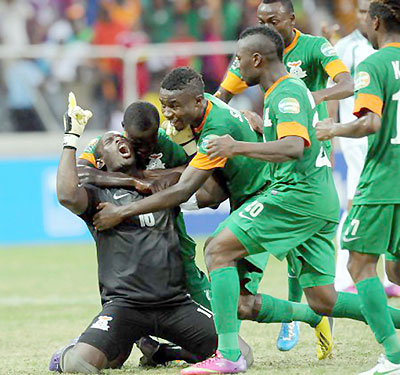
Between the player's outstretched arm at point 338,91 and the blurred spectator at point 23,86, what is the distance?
24.8 feet

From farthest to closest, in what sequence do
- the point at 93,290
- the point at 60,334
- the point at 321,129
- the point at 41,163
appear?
the point at 41,163 < the point at 93,290 < the point at 60,334 < the point at 321,129

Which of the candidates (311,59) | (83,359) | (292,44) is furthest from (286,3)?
(83,359)

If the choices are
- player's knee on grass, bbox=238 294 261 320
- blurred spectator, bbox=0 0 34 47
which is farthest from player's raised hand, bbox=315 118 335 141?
blurred spectator, bbox=0 0 34 47

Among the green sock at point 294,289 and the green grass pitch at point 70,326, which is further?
the green sock at point 294,289

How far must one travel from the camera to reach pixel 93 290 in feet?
31.0

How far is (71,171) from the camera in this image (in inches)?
221

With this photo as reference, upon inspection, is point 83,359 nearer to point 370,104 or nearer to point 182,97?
point 182,97

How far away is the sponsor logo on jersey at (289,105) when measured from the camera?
16.9 feet

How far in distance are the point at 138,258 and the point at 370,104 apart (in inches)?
71.4

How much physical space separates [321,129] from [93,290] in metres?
5.14

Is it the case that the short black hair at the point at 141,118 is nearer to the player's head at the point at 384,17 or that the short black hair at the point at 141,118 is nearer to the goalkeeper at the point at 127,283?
the goalkeeper at the point at 127,283

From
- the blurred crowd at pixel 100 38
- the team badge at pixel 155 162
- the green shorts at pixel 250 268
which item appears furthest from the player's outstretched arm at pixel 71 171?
the blurred crowd at pixel 100 38

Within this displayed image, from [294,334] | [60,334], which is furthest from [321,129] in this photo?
[60,334]

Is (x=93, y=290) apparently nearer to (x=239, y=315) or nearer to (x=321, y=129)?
(x=239, y=315)
